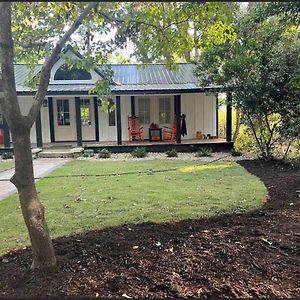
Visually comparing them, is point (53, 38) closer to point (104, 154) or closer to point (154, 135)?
point (104, 154)

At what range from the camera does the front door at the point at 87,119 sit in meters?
18.2

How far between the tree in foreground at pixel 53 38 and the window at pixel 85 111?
540 inches

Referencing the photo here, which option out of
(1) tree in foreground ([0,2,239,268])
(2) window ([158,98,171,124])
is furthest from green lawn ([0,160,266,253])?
(2) window ([158,98,171,124])

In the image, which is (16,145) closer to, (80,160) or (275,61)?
(275,61)

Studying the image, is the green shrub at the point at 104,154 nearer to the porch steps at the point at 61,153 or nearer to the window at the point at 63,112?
the porch steps at the point at 61,153

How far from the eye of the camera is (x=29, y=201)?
328 centimetres

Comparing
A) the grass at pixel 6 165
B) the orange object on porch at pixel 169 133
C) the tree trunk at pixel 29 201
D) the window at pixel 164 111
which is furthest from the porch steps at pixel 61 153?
the tree trunk at pixel 29 201

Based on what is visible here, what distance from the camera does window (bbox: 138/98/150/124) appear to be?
60.4 feet

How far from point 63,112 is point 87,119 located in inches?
51.5

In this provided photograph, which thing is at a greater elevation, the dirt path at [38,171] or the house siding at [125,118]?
the house siding at [125,118]

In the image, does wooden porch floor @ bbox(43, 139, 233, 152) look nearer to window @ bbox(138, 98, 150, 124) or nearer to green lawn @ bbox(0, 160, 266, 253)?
window @ bbox(138, 98, 150, 124)

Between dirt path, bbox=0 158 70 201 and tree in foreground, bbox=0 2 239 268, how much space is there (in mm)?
4431

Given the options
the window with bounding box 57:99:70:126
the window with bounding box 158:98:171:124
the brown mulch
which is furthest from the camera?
the window with bounding box 158:98:171:124

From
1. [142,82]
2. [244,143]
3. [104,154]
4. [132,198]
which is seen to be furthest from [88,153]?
[132,198]
